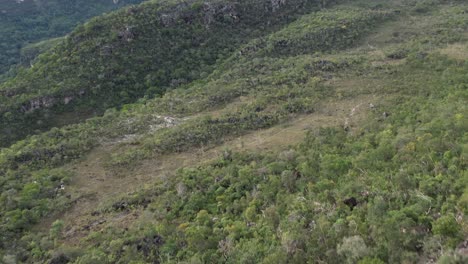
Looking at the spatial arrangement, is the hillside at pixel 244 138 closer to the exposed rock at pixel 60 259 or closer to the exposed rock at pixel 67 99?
the exposed rock at pixel 60 259

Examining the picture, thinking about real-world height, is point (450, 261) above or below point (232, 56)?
above

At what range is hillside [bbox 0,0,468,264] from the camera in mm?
32406

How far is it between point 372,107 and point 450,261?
38760 millimetres

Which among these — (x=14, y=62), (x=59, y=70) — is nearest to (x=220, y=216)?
(x=59, y=70)

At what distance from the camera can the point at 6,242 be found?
44.3 m

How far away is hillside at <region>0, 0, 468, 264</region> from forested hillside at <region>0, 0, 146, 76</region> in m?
82.5

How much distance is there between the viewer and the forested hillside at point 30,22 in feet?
529

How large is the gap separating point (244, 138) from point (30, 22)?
148 metres

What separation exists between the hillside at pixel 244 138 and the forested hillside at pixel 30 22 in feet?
271

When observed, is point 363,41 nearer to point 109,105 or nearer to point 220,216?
point 109,105

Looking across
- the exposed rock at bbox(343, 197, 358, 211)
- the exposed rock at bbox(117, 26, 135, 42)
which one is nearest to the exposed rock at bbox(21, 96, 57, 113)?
the exposed rock at bbox(117, 26, 135, 42)

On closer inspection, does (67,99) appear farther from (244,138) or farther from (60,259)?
(60,259)

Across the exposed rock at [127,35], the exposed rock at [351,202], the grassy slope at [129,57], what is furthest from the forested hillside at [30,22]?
the exposed rock at [351,202]

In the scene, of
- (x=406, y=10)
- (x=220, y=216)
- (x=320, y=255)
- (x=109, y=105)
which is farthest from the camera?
(x=406, y=10)
